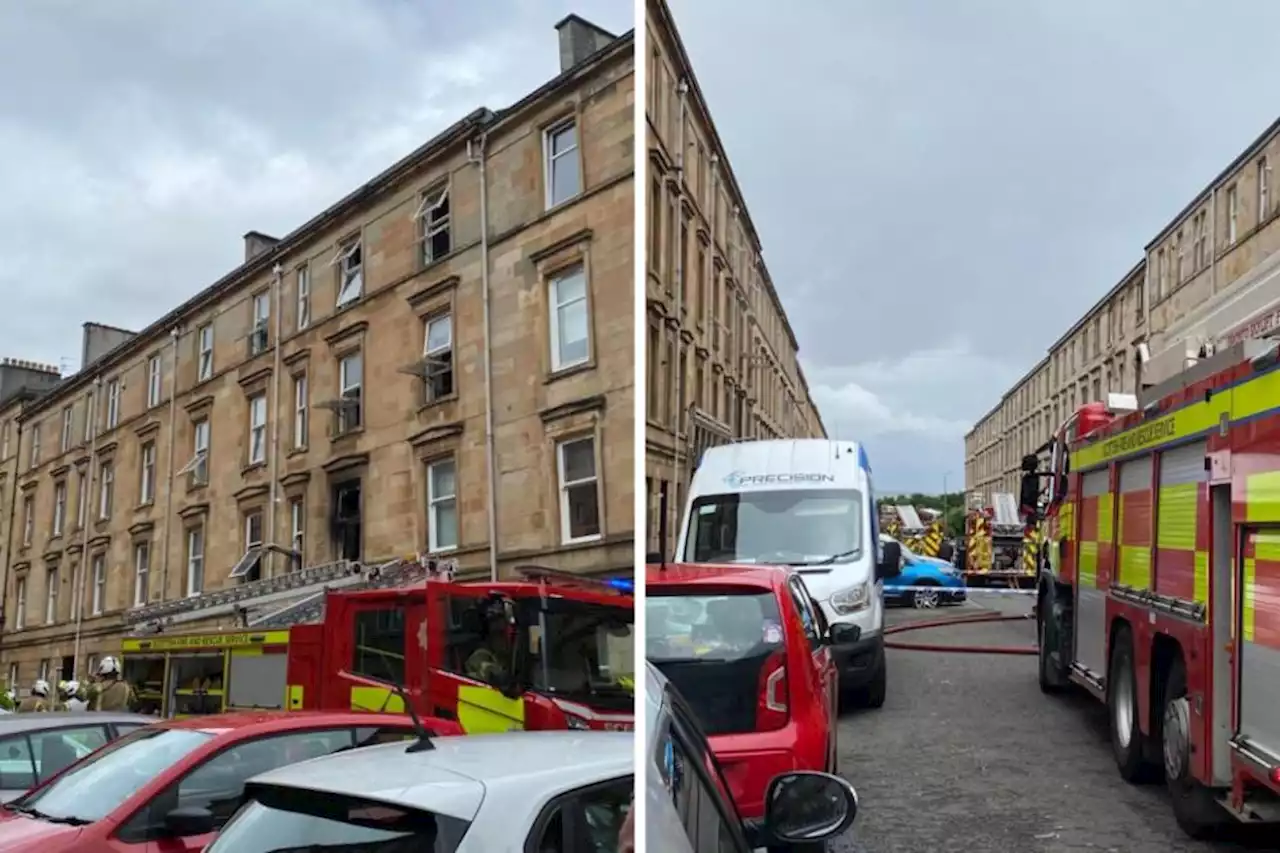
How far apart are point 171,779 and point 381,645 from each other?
0.77ft

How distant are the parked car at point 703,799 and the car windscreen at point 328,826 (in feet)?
0.61

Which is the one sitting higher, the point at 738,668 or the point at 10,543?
the point at 10,543

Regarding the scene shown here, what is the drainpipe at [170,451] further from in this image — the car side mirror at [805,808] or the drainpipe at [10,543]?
the car side mirror at [805,808]

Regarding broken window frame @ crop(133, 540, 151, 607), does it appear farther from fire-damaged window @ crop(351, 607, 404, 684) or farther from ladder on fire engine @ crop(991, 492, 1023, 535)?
ladder on fire engine @ crop(991, 492, 1023, 535)

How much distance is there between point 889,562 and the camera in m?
4.73

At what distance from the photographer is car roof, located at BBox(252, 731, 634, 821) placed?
1.10 meters

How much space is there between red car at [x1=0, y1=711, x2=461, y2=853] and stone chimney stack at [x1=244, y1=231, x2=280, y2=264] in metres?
0.54

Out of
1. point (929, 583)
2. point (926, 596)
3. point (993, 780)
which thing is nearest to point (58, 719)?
point (993, 780)

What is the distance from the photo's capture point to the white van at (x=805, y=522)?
1367mm

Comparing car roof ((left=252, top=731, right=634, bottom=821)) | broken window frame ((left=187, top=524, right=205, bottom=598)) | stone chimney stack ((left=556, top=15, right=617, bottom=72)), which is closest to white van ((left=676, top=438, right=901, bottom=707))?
car roof ((left=252, top=731, right=634, bottom=821))

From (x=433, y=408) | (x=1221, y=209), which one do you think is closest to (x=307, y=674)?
(x=433, y=408)

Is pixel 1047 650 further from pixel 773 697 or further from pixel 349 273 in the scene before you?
pixel 349 273

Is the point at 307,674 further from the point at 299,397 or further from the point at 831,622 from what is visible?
the point at 831,622

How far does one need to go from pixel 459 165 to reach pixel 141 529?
624 millimetres
